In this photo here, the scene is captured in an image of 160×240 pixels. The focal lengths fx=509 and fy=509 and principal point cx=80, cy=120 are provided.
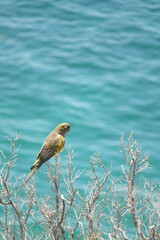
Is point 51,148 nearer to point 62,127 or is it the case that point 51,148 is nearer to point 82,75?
point 62,127

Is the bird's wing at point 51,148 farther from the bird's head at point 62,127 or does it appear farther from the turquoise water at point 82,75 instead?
the turquoise water at point 82,75

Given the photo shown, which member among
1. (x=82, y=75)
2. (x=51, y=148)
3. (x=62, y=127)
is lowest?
(x=51, y=148)

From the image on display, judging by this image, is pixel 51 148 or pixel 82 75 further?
pixel 82 75

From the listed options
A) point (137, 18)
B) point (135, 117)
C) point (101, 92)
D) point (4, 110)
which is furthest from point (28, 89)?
point (137, 18)

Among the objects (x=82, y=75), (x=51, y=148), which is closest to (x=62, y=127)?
(x=51, y=148)

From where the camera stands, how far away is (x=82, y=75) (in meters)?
19.4

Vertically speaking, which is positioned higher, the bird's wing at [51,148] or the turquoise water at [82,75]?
the turquoise water at [82,75]

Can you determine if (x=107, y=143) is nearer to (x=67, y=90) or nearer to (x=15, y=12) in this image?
(x=67, y=90)

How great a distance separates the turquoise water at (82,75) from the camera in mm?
17188

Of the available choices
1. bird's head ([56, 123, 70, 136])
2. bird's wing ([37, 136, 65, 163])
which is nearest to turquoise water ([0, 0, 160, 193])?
bird's head ([56, 123, 70, 136])

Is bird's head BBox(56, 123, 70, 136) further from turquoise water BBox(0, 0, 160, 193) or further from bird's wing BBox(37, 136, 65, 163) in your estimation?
turquoise water BBox(0, 0, 160, 193)

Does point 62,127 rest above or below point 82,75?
below

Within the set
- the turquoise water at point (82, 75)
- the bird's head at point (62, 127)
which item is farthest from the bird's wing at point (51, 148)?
the turquoise water at point (82, 75)

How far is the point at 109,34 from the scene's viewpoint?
69.3 feet
